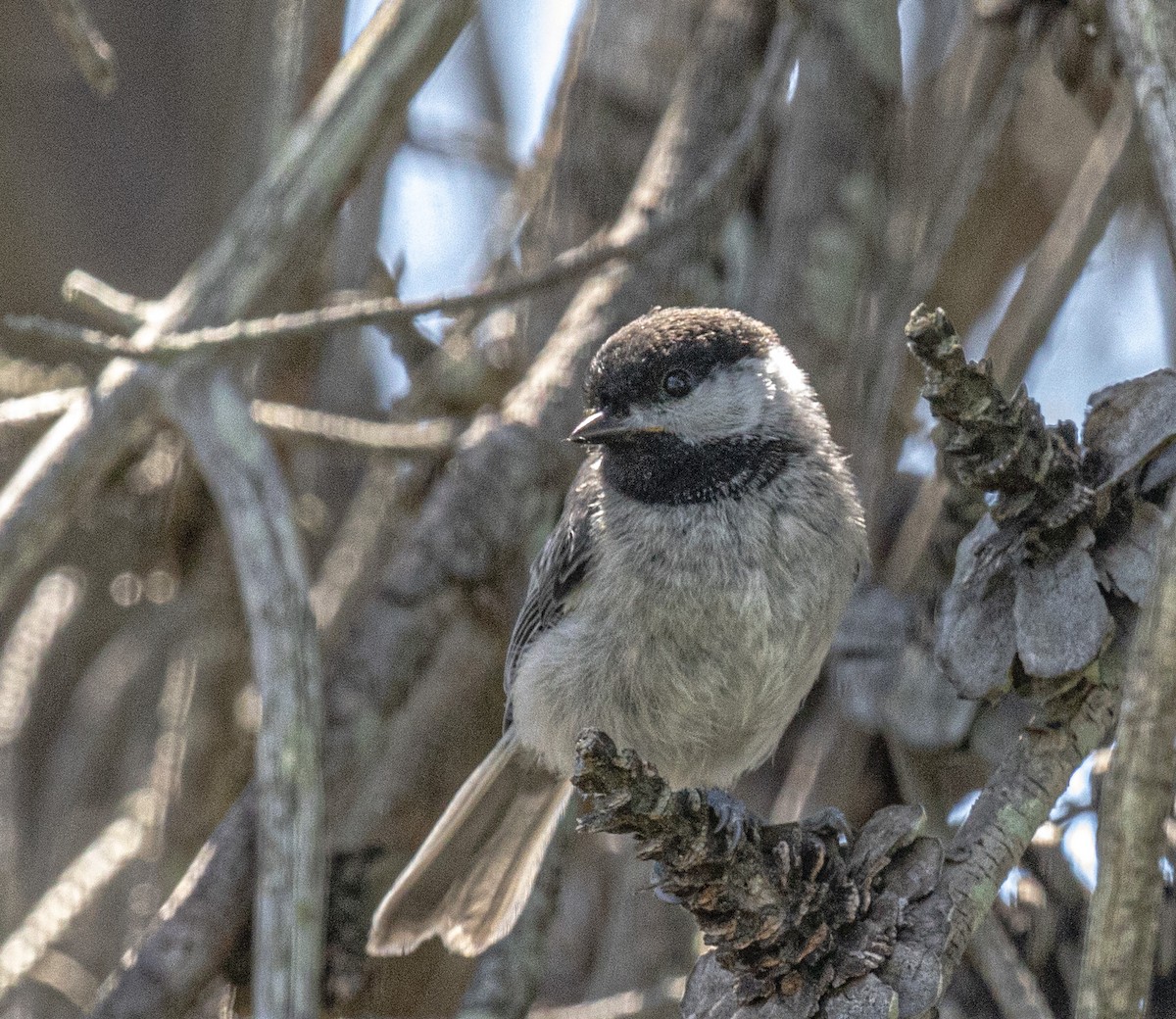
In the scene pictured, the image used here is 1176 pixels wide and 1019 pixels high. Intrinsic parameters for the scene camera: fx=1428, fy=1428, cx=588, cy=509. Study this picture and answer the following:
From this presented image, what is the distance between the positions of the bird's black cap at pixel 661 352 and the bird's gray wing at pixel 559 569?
181 millimetres

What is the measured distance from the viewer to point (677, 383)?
8.30ft

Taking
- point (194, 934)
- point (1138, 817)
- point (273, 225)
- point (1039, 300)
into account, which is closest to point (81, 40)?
point (273, 225)

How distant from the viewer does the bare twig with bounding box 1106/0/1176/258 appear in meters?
1.60

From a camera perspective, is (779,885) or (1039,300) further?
(1039,300)

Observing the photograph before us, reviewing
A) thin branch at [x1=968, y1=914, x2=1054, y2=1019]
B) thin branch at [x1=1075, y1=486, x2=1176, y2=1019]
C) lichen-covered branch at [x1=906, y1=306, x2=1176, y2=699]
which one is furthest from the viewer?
thin branch at [x1=968, y1=914, x2=1054, y2=1019]

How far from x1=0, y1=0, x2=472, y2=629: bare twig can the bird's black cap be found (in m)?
0.63

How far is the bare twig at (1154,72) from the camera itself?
1.60 metres

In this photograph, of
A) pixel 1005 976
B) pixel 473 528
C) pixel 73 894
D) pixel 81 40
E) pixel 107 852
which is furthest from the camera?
pixel 107 852

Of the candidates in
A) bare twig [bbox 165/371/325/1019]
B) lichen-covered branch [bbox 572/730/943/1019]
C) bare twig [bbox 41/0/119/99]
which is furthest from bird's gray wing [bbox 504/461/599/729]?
bare twig [bbox 41/0/119/99]

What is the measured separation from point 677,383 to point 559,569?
0.39m

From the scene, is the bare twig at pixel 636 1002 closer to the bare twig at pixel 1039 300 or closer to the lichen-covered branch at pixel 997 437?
the bare twig at pixel 1039 300

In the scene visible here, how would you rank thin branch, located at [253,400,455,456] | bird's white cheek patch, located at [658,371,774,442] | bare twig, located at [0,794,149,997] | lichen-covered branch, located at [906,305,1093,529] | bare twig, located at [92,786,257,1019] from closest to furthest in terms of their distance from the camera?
lichen-covered branch, located at [906,305,1093,529], bare twig, located at [92,786,257,1019], bird's white cheek patch, located at [658,371,774,442], bare twig, located at [0,794,149,997], thin branch, located at [253,400,455,456]

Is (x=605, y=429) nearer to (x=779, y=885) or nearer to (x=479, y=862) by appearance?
(x=479, y=862)

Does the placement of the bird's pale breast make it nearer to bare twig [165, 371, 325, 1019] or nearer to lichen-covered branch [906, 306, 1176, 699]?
bare twig [165, 371, 325, 1019]
